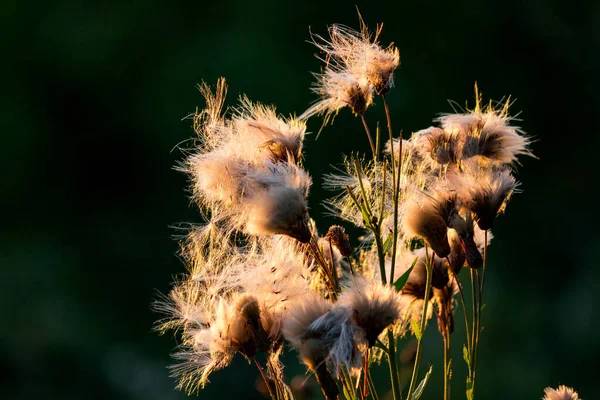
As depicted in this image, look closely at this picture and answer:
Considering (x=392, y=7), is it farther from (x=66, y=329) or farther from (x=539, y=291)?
(x=66, y=329)

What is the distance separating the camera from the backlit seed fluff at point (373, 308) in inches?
23.9

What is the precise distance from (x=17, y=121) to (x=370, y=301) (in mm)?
3014

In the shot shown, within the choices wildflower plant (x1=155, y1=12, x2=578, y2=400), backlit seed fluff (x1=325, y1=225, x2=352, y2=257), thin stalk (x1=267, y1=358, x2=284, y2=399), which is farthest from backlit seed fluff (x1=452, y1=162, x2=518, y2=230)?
thin stalk (x1=267, y1=358, x2=284, y2=399)

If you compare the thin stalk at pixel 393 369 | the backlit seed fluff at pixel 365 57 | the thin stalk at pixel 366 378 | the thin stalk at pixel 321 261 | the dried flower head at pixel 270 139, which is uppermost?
the backlit seed fluff at pixel 365 57

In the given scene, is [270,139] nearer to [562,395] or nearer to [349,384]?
[349,384]

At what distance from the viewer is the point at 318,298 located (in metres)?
0.63

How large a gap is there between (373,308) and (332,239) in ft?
0.50

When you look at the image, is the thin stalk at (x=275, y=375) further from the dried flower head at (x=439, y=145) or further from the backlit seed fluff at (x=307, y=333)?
the dried flower head at (x=439, y=145)

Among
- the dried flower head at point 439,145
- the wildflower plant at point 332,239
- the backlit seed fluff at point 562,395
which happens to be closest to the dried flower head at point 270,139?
the wildflower plant at point 332,239

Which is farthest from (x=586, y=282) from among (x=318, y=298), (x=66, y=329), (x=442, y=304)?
(x=318, y=298)

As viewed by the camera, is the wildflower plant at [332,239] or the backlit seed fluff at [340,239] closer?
the wildflower plant at [332,239]

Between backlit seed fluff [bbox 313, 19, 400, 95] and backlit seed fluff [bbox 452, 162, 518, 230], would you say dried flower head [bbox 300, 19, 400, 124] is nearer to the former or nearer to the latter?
backlit seed fluff [bbox 313, 19, 400, 95]

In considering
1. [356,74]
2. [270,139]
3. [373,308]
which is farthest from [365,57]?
[373,308]

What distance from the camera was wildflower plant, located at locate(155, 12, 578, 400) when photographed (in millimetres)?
630
